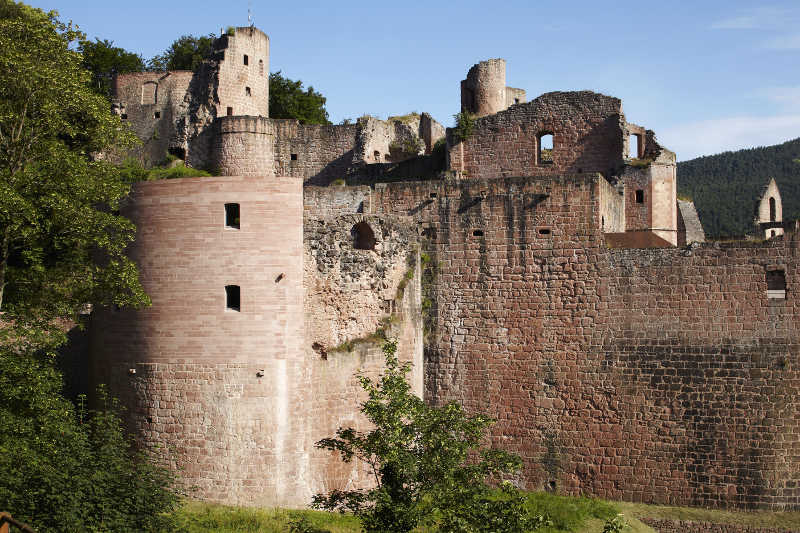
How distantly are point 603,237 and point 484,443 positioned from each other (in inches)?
238

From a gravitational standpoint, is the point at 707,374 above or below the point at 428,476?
above

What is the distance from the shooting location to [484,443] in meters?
24.4

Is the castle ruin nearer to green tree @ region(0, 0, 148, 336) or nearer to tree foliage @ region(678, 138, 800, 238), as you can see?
green tree @ region(0, 0, 148, 336)

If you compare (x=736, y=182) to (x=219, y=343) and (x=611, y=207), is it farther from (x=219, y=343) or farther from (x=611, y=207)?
(x=219, y=343)

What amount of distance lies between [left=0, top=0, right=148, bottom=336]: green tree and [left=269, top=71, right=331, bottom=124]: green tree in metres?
31.3

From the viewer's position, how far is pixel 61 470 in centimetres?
1698

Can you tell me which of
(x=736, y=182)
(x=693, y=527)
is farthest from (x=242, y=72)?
(x=736, y=182)

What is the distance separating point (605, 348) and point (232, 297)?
9298 millimetres

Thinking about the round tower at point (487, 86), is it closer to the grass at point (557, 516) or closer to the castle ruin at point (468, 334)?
the castle ruin at point (468, 334)

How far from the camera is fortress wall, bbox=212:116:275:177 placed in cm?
3866

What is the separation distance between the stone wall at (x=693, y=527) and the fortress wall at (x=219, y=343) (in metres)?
8.36

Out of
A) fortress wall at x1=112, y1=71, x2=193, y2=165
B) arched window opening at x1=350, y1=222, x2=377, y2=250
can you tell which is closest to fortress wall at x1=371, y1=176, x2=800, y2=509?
arched window opening at x1=350, y1=222, x2=377, y2=250

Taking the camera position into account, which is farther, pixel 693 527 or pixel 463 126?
pixel 463 126

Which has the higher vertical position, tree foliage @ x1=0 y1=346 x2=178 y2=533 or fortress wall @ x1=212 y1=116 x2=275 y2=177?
fortress wall @ x1=212 y1=116 x2=275 y2=177
